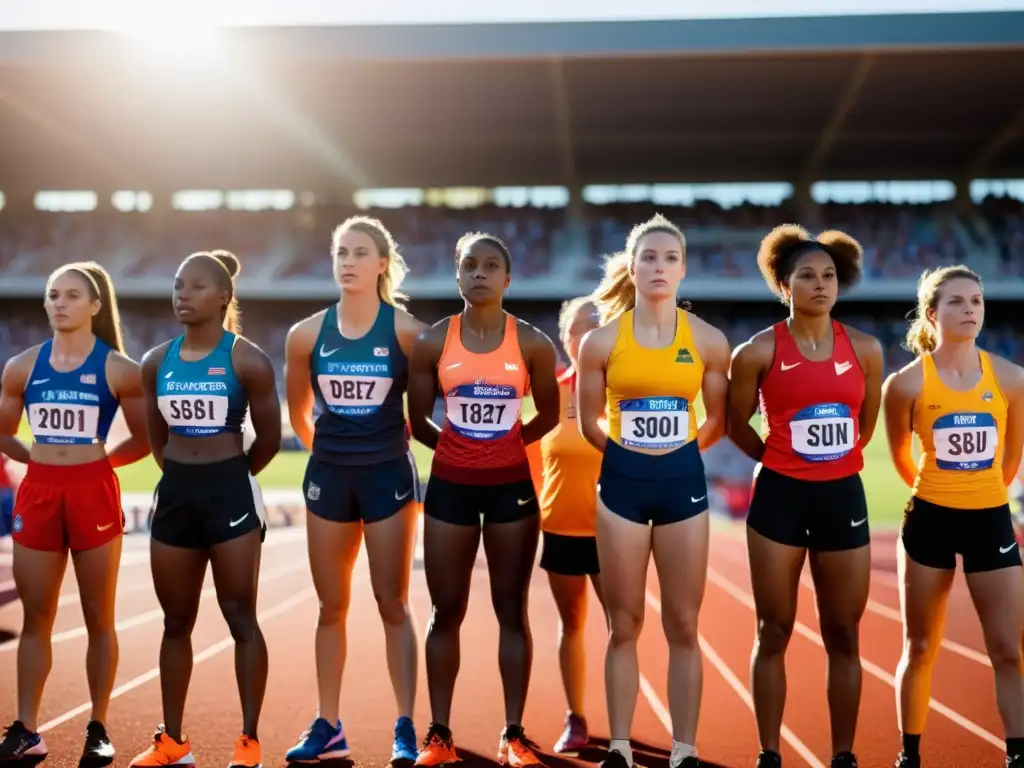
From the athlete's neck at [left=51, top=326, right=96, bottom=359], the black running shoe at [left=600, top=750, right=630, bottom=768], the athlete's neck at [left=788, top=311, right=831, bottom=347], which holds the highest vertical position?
the athlete's neck at [left=51, top=326, right=96, bottom=359]

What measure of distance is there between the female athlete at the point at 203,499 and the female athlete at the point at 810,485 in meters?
1.82

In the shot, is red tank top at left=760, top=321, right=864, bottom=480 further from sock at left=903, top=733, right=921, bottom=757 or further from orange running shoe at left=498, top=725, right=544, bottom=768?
orange running shoe at left=498, top=725, right=544, bottom=768

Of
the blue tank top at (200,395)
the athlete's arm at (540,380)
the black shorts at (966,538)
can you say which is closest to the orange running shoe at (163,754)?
the blue tank top at (200,395)

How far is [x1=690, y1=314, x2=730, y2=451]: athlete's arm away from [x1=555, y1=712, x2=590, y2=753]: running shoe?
142cm

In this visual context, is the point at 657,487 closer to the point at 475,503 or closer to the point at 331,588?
the point at 475,503

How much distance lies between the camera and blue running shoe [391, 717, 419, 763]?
3424 millimetres

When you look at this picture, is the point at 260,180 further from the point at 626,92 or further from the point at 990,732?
the point at 990,732

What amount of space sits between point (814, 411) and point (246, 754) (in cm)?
238

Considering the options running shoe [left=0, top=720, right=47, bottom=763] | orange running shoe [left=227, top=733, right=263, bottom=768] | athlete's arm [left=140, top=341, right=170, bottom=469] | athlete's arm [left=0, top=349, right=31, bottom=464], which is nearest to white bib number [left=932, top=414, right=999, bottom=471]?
orange running shoe [left=227, top=733, right=263, bottom=768]

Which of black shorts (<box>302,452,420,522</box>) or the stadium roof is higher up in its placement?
the stadium roof

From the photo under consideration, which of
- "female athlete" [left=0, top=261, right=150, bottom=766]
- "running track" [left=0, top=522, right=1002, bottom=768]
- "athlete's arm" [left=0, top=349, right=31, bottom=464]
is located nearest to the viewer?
"female athlete" [left=0, top=261, right=150, bottom=766]

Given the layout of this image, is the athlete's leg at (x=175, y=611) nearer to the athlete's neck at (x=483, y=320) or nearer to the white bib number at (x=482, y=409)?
the white bib number at (x=482, y=409)

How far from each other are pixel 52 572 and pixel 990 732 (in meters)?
4.19

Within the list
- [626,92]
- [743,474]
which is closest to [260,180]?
[626,92]
